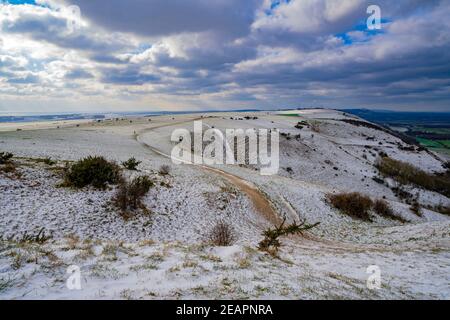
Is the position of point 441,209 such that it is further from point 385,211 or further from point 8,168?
point 8,168

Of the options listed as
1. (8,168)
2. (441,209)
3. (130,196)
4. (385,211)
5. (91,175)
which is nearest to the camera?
(130,196)

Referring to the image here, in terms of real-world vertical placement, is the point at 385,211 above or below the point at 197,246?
below

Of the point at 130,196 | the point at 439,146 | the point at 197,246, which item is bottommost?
the point at 439,146

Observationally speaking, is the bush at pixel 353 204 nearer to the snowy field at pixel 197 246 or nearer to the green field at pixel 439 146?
the snowy field at pixel 197 246

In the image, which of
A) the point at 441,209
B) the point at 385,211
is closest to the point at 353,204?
the point at 385,211

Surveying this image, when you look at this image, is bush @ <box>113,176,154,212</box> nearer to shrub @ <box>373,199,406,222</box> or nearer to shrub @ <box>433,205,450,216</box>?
shrub @ <box>373,199,406,222</box>

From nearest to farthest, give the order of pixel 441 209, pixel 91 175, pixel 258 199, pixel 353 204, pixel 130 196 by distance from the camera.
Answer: pixel 130 196
pixel 91 175
pixel 258 199
pixel 353 204
pixel 441 209
